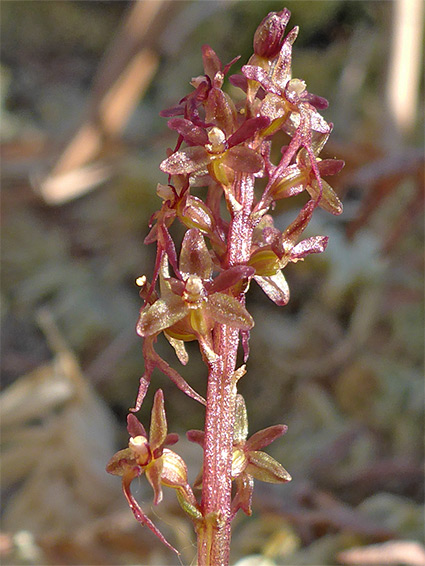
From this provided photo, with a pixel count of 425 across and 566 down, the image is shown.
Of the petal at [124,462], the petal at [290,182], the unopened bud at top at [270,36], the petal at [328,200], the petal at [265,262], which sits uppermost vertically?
the unopened bud at top at [270,36]

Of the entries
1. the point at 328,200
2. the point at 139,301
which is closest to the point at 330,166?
the point at 328,200

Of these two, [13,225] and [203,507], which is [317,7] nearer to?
[13,225]

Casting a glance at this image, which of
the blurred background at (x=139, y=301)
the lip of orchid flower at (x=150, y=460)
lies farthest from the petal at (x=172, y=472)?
the blurred background at (x=139, y=301)

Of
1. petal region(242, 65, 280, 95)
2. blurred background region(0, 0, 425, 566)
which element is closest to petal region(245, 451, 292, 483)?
petal region(242, 65, 280, 95)

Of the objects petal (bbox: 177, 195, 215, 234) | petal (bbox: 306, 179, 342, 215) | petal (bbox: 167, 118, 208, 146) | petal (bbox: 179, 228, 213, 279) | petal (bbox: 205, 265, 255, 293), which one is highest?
petal (bbox: 167, 118, 208, 146)

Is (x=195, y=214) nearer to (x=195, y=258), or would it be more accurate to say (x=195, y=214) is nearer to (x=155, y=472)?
(x=195, y=258)

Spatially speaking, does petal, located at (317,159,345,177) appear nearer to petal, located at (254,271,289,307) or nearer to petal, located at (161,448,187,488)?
petal, located at (254,271,289,307)

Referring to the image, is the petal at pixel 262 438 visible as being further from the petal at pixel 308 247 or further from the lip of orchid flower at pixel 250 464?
the petal at pixel 308 247
